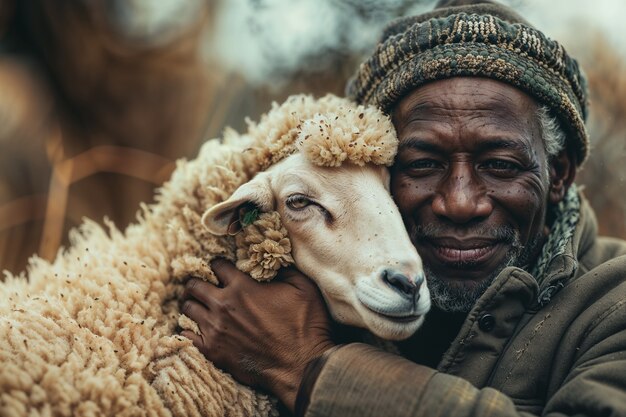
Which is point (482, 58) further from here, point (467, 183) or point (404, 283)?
point (404, 283)

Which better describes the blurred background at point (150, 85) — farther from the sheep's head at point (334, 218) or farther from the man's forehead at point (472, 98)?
the sheep's head at point (334, 218)

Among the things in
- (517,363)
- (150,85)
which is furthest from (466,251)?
(150,85)

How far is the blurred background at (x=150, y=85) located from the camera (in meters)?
4.47

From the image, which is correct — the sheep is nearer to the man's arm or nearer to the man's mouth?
the man's arm

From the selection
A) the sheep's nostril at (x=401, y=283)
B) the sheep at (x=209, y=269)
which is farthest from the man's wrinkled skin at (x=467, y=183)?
the sheep's nostril at (x=401, y=283)

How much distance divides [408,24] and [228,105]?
307 cm

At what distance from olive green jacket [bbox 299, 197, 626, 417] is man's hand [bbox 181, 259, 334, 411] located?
0.19 metres

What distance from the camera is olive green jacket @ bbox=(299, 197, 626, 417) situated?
5.17 feet

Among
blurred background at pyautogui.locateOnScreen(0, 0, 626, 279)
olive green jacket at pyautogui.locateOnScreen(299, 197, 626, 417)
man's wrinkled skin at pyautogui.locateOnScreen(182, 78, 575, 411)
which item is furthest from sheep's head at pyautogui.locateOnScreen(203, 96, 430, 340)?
blurred background at pyautogui.locateOnScreen(0, 0, 626, 279)

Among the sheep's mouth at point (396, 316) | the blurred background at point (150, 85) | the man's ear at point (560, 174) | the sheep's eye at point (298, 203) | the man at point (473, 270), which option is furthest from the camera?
the blurred background at point (150, 85)

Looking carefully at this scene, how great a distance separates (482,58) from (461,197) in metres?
0.51

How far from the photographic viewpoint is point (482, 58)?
7.23 feet

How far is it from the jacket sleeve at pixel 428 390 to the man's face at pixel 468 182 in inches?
20.9

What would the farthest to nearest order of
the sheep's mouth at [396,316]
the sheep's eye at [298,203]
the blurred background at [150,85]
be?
the blurred background at [150,85] → the sheep's eye at [298,203] → the sheep's mouth at [396,316]
